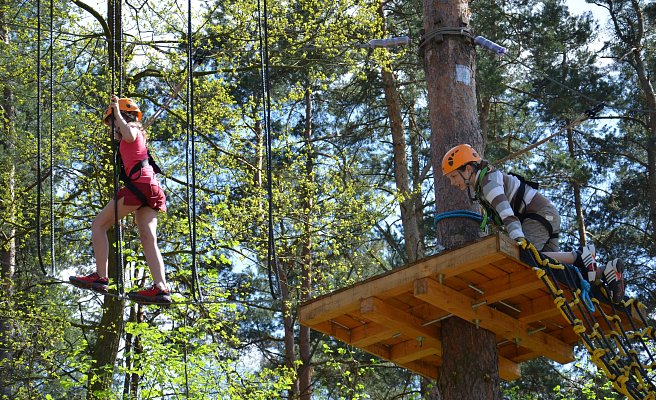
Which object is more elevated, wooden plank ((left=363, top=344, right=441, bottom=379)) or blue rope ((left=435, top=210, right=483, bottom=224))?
blue rope ((left=435, top=210, right=483, bottom=224))

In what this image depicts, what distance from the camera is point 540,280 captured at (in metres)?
7.00

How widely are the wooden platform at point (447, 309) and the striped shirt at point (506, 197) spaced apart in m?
0.32

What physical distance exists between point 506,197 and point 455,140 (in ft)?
2.75

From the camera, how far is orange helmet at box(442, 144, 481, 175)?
24.4 ft

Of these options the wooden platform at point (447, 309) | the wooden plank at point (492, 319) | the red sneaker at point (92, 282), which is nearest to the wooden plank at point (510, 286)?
the wooden platform at point (447, 309)

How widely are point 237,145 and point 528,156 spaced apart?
8052mm

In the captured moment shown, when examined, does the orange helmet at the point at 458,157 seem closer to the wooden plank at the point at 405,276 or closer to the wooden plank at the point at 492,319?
the wooden plank at the point at 405,276

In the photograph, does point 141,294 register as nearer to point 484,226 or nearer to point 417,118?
point 484,226

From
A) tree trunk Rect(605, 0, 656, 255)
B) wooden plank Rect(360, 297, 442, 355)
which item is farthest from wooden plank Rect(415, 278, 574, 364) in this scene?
tree trunk Rect(605, 0, 656, 255)

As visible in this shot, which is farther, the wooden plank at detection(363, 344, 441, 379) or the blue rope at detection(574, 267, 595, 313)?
the wooden plank at detection(363, 344, 441, 379)

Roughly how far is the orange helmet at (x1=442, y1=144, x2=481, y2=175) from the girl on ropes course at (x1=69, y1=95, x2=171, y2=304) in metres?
2.28

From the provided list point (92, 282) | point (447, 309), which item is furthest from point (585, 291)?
point (92, 282)

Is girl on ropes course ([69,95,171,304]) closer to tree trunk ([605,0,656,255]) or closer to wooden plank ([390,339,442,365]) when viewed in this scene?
wooden plank ([390,339,442,365])

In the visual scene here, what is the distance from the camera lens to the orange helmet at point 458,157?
24.4 ft
